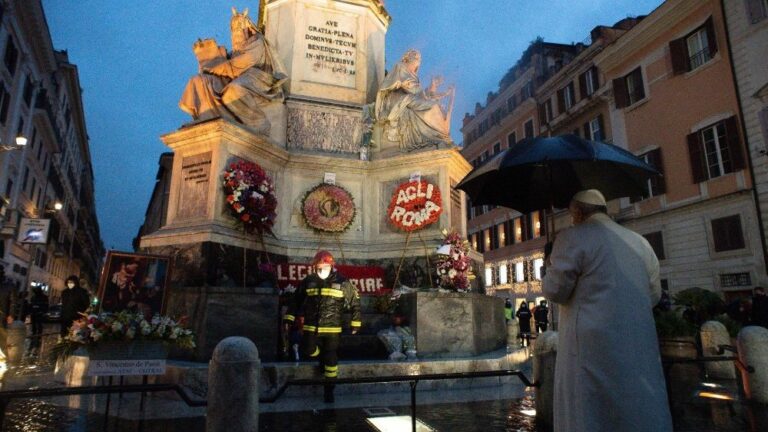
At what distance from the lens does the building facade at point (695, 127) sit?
20.2 m

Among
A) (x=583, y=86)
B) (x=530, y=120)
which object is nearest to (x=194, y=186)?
(x=583, y=86)

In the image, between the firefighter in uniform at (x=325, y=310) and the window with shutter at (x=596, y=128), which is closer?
the firefighter in uniform at (x=325, y=310)

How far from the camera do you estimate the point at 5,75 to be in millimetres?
30000

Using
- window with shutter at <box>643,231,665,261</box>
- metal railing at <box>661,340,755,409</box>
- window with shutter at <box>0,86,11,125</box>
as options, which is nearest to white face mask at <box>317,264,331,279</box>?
metal railing at <box>661,340,755,409</box>

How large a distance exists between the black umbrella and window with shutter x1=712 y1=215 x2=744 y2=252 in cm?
1992

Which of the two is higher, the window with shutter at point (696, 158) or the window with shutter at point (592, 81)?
the window with shutter at point (592, 81)

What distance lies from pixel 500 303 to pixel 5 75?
33.6 metres

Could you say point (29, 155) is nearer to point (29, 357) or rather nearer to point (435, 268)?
point (29, 357)

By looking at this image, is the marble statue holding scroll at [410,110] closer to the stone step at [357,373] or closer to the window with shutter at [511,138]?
the stone step at [357,373]

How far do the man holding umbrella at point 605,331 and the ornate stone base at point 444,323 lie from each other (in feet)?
15.1

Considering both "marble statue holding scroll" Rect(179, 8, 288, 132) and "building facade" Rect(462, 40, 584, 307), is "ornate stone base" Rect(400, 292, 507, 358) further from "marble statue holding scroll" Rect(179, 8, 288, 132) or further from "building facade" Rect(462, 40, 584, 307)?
"building facade" Rect(462, 40, 584, 307)

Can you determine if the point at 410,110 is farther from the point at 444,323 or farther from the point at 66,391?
the point at 66,391

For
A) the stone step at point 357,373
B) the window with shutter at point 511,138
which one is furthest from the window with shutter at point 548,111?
the stone step at point 357,373

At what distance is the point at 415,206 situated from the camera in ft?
34.4
